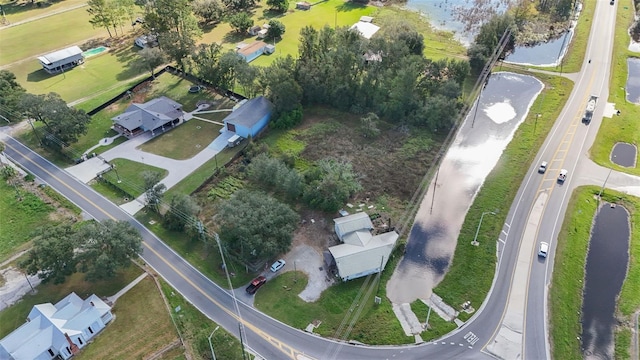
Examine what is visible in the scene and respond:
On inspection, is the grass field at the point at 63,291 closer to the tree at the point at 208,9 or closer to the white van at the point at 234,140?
the white van at the point at 234,140

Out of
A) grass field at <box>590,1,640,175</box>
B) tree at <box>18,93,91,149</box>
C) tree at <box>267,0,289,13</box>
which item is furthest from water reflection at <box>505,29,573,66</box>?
tree at <box>18,93,91,149</box>

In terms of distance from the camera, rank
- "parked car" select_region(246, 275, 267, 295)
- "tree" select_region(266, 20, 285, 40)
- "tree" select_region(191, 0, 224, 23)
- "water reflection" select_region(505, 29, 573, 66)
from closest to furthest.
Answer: "parked car" select_region(246, 275, 267, 295)
"water reflection" select_region(505, 29, 573, 66)
"tree" select_region(266, 20, 285, 40)
"tree" select_region(191, 0, 224, 23)

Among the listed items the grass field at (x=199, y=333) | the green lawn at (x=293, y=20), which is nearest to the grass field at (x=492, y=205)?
the grass field at (x=199, y=333)

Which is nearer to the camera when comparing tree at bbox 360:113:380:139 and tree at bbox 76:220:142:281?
tree at bbox 76:220:142:281

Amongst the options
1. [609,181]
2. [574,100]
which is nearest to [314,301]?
[609,181]

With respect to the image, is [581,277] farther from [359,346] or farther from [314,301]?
[314,301]

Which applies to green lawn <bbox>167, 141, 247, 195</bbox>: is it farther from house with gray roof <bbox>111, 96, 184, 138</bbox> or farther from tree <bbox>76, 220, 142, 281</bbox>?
tree <bbox>76, 220, 142, 281</bbox>

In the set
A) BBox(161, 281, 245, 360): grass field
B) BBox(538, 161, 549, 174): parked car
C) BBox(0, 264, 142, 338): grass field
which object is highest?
BBox(538, 161, 549, 174): parked car
